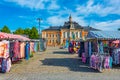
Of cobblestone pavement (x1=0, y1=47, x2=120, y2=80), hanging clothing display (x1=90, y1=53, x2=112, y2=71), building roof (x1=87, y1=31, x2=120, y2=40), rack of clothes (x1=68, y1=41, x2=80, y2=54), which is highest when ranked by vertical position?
building roof (x1=87, y1=31, x2=120, y2=40)

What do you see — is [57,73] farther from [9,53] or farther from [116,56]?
[9,53]

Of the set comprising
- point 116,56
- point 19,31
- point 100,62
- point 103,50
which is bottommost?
point 100,62

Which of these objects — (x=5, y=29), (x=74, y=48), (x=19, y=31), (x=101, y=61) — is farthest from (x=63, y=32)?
(x=101, y=61)

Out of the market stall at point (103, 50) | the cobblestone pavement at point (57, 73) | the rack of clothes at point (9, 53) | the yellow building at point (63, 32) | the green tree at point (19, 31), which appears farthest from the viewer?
the yellow building at point (63, 32)

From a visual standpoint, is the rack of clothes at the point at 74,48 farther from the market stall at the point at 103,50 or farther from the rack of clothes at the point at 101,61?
the rack of clothes at the point at 101,61

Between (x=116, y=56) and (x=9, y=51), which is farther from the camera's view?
(x=9, y=51)

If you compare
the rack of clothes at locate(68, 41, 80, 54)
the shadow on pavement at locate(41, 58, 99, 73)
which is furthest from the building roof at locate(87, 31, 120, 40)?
the rack of clothes at locate(68, 41, 80, 54)

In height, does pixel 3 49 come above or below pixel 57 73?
above

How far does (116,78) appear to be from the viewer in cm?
1020

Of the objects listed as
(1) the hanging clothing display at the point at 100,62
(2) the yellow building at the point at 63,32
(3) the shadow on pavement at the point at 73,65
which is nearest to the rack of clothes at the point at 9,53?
(3) the shadow on pavement at the point at 73,65

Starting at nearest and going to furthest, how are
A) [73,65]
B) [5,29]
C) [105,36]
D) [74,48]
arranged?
[105,36] < [73,65] < [74,48] < [5,29]

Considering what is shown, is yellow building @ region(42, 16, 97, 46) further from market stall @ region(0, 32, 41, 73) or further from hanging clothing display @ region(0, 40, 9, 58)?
hanging clothing display @ region(0, 40, 9, 58)

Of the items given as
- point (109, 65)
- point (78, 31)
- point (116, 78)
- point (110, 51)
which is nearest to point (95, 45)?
point (110, 51)

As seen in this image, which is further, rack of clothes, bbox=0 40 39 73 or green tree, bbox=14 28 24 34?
green tree, bbox=14 28 24 34
